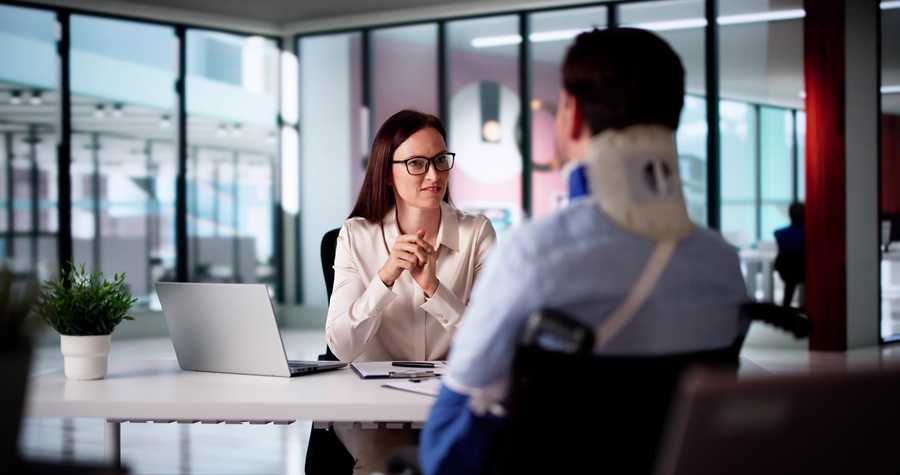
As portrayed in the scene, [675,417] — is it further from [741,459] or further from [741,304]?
[741,304]

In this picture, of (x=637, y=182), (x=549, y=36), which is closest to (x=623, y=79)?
(x=637, y=182)

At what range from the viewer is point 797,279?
7461mm

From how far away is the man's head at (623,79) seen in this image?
105 cm

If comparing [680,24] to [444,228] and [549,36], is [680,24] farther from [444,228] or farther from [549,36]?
[444,228]

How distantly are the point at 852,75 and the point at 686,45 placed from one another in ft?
5.02

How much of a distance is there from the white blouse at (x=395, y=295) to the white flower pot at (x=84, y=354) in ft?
2.03

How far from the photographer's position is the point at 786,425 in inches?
34.8

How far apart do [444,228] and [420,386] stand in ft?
2.86

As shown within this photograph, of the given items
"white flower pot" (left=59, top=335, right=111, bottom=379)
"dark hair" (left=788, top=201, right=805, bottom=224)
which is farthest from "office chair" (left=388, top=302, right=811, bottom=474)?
"dark hair" (left=788, top=201, right=805, bottom=224)

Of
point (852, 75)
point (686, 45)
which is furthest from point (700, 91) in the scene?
point (852, 75)

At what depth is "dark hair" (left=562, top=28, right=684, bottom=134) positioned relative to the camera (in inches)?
41.3

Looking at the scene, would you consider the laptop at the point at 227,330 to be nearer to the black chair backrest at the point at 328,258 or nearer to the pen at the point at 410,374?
the pen at the point at 410,374

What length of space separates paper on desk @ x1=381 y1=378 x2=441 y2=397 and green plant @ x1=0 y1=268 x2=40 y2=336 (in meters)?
0.91

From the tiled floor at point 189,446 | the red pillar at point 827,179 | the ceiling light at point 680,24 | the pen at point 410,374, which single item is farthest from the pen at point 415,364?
the ceiling light at point 680,24
